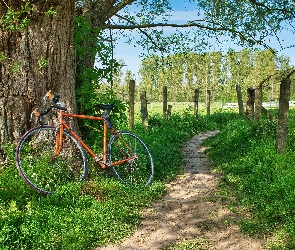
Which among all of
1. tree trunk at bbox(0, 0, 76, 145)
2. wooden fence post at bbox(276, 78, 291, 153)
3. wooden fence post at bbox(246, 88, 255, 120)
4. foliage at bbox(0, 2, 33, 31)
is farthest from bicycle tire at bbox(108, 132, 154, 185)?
wooden fence post at bbox(246, 88, 255, 120)

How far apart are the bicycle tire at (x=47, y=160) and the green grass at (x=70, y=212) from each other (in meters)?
0.18

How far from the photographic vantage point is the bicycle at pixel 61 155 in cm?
617

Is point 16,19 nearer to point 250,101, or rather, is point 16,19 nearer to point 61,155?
point 61,155

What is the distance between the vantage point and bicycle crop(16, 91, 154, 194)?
6168mm

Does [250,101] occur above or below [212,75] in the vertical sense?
below

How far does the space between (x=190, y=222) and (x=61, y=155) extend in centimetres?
262

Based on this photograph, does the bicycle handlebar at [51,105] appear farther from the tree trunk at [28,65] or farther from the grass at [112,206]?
the grass at [112,206]

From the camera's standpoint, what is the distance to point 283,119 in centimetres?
852

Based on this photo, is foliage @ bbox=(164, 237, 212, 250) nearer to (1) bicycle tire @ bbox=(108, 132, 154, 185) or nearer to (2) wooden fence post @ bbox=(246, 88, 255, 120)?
(1) bicycle tire @ bbox=(108, 132, 154, 185)

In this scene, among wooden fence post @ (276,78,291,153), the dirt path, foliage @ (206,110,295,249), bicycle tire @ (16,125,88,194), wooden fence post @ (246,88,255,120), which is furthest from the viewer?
wooden fence post @ (246,88,255,120)

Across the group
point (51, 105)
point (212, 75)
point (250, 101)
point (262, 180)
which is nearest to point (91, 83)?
point (51, 105)

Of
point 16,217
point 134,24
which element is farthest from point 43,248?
point 134,24

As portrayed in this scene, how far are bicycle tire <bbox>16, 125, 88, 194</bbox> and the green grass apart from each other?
18 centimetres

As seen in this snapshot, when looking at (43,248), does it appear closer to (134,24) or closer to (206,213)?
(206,213)
